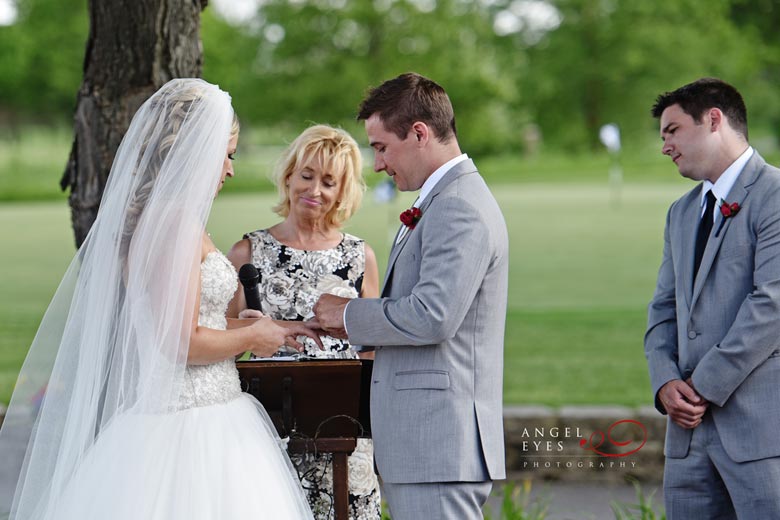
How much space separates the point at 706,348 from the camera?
3.29 m

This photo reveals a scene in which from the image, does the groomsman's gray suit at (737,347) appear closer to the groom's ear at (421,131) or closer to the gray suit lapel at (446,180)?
the gray suit lapel at (446,180)

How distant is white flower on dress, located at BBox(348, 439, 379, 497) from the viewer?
3.88 meters

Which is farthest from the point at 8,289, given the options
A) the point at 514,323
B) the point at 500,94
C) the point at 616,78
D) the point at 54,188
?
the point at 616,78

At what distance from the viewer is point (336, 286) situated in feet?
13.3

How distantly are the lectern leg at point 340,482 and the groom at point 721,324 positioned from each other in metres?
1.08

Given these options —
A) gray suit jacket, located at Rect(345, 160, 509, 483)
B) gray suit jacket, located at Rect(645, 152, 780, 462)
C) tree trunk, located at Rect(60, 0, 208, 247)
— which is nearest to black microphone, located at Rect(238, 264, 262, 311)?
gray suit jacket, located at Rect(345, 160, 509, 483)

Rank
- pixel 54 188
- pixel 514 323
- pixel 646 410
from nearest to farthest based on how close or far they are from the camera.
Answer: pixel 646 410
pixel 514 323
pixel 54 188

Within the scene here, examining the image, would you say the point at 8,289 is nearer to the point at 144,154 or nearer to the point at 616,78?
the point at 144,154

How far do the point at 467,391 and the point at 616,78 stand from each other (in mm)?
46933

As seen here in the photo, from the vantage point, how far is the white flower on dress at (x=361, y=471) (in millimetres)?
3881

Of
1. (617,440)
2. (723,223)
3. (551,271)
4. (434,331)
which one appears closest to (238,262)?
(434,331)

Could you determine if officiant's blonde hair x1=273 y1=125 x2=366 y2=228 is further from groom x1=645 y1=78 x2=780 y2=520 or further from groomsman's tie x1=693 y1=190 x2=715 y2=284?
groomsman's tie x1=693 y1=190 x2=715 y2=284

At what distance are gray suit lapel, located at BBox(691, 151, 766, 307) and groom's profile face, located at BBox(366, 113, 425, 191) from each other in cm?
100

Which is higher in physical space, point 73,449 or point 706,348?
point 706,348
